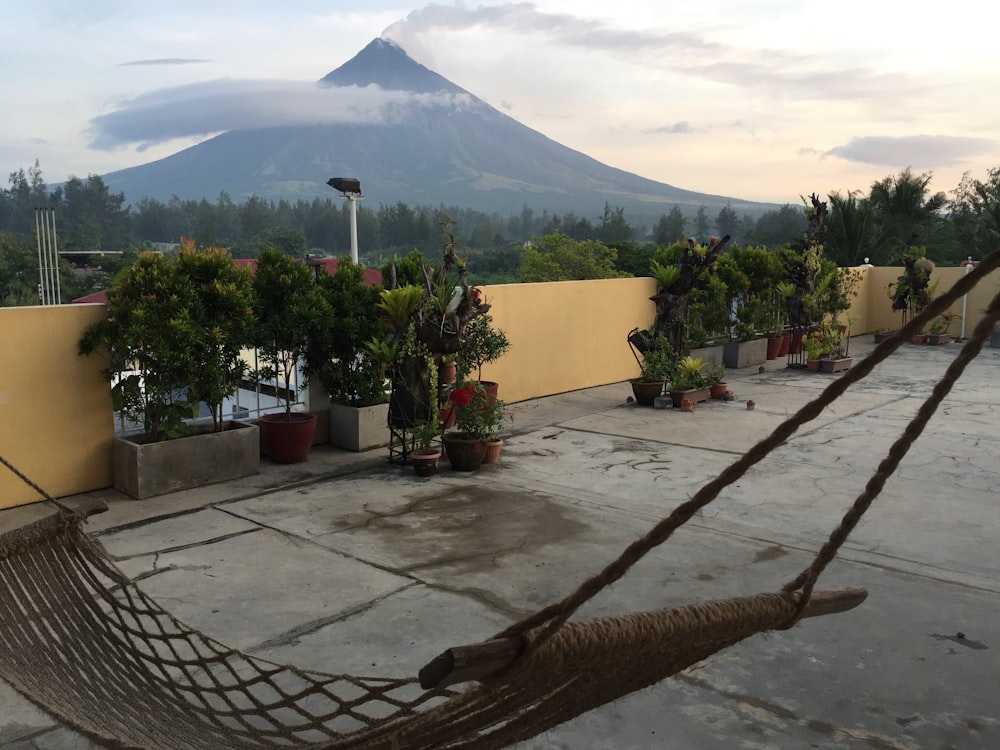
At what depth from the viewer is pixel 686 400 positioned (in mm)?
9156

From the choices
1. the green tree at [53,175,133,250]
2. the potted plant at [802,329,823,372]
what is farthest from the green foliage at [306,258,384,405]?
the green tree at [53,175,133,250]

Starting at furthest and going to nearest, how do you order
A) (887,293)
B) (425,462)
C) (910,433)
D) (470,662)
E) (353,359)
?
(887,293), (353,359), (425,462), (910,433), (470,662)

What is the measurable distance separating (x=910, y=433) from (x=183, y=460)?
541 centimetres

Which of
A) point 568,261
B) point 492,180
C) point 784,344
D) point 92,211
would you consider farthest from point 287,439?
point 492,180

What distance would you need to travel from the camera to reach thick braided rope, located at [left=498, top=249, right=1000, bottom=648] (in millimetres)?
1201

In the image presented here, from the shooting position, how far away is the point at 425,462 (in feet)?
20.6

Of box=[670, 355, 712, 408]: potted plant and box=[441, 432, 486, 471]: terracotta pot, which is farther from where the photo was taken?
box=[670, 355, 712, 408]: potted plant

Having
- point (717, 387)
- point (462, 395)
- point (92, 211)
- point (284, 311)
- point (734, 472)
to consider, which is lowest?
point (717, 387)

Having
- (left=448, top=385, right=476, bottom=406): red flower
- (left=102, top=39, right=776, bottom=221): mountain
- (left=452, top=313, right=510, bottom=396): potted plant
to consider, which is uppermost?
(left=102, top=39, right=776, bottom=221): mountain

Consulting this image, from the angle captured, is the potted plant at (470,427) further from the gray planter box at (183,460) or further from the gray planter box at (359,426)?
the gray planter box at (183,460)

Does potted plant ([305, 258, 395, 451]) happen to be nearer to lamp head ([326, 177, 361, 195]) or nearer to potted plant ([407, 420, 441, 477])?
potted plant ([407, 420, 441, 477])

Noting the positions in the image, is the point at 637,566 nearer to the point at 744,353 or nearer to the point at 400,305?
the point at 400,305

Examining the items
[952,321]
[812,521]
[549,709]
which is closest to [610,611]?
[812,521]

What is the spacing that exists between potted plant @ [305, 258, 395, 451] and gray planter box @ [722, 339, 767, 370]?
663 cm
